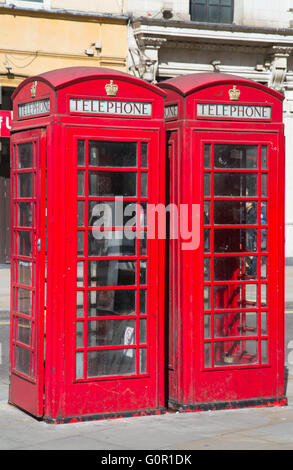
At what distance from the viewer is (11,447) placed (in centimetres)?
621

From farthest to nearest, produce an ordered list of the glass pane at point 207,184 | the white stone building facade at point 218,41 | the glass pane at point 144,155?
the white stone building facade at point 218,41 < the glass pane at point 207,184 < the glass pane at point 144,155

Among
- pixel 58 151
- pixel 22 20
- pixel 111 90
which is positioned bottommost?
pixel 58 151

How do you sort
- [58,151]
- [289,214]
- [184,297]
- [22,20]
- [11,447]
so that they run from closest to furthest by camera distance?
[11,447], [58,151], [184,297], [22,20], [289,214]

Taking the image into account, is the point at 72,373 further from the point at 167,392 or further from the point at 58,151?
the point at 58,151

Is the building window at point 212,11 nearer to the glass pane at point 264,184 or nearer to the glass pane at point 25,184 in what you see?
the glass pane at point 264,184

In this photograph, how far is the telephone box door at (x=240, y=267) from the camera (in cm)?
732

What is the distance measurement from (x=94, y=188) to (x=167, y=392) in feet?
5.79

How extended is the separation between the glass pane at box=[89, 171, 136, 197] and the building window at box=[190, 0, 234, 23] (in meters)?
16.1

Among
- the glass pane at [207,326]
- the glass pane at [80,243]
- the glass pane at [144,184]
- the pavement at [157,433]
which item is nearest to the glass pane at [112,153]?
the glass pane at [144,184]

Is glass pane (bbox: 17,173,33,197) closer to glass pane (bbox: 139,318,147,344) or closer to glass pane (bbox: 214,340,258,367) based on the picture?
glass pane (bbox: 139,318,147,344)

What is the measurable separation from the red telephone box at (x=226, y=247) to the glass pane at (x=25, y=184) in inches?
43.6

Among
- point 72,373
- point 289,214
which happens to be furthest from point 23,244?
point 289,214

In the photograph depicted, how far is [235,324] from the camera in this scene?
24.6 feet

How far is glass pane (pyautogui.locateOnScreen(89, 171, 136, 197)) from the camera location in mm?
6961
